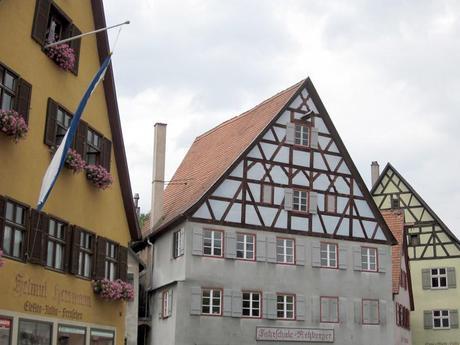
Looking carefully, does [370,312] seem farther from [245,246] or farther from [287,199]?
[245,246]

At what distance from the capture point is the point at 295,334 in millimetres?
29641

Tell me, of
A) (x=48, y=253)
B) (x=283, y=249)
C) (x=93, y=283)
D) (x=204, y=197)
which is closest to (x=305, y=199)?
(x=283, y=249)

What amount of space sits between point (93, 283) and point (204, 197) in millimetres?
11905

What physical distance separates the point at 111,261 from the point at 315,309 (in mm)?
13859

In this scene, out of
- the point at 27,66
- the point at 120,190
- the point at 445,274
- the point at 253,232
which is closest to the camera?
the point at 27,66

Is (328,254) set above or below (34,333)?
above

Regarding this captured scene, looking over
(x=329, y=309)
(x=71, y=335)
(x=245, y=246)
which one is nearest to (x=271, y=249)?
(x=245, y=246)

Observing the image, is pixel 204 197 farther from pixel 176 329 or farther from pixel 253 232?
A: pixel 176 329

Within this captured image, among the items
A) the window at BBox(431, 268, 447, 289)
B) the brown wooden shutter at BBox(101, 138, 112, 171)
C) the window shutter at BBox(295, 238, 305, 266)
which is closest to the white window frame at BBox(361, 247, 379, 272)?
the window shutter at BBox(295, 238, 305, 266)

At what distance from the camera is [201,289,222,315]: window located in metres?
28.4

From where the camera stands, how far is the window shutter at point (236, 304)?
94.3ft

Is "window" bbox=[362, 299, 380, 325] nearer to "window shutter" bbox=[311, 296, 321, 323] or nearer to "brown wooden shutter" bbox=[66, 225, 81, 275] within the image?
"window shutter" bbox=[311, 296, 321, 323]

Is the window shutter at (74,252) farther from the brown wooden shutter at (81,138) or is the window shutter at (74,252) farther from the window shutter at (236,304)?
the window shutter at (236,304)

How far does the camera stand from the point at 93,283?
17.5 meters
